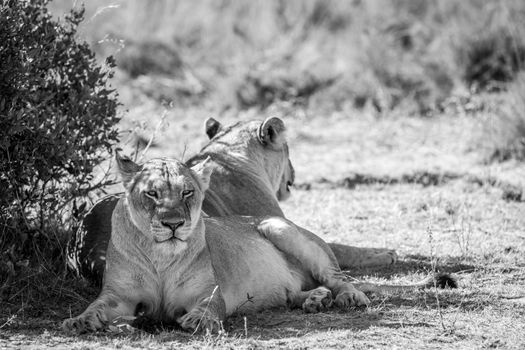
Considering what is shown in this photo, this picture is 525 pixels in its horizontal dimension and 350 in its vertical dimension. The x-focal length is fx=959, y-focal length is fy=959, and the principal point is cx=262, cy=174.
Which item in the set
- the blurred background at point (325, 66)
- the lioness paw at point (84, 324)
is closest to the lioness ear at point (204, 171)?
the lioness paw at point (84, 324)

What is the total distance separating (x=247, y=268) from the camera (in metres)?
6.13

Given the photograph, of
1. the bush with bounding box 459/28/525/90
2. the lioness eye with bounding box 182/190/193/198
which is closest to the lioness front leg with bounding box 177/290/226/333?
the lioness eye with bounding box 182/190/193/198

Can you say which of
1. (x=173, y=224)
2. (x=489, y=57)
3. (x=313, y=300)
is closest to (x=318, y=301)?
(x=313, y=300)

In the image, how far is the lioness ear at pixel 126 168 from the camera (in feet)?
18.7

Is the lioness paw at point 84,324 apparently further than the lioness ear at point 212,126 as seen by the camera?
No

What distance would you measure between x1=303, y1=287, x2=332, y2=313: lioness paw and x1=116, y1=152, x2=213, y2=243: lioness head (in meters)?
0.94

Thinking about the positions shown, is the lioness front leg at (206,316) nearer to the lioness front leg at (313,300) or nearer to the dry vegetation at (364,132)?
the dry vegetation at (364,132)

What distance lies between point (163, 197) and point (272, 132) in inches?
107

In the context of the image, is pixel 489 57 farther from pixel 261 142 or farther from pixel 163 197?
pixel 163 197

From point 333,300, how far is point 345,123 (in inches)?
292

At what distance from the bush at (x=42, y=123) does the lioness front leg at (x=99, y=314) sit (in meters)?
1.13

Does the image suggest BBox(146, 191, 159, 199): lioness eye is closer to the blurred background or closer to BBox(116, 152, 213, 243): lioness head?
BBox(116, 152, 213, 243): lioness head

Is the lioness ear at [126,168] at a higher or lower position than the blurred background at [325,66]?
lower

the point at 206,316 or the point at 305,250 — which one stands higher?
the point at 305,250
